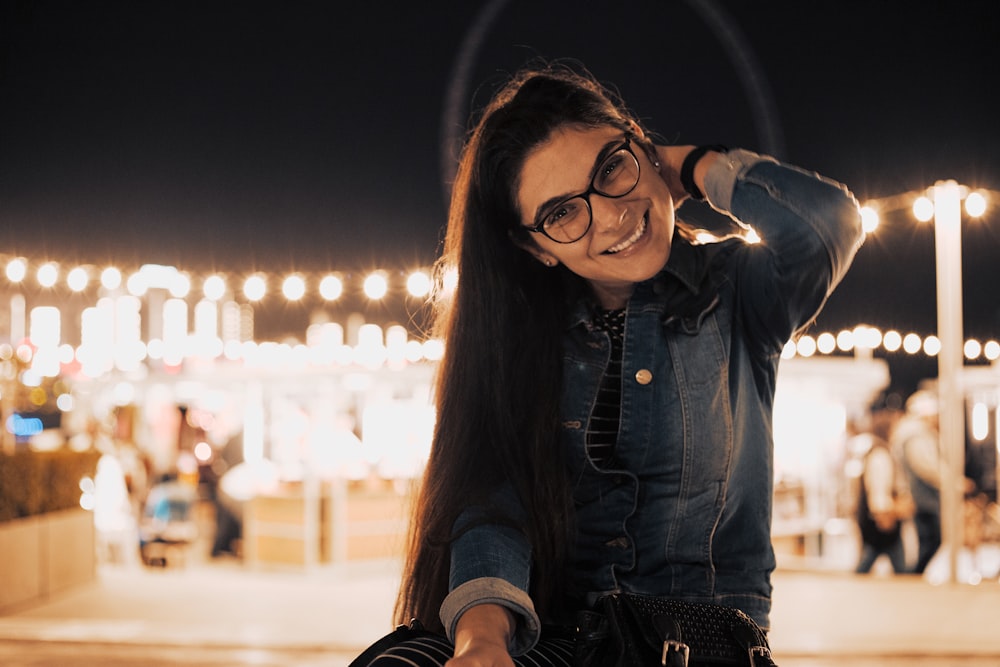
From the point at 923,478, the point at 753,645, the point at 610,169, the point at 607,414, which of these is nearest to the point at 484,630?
the point at 753,645

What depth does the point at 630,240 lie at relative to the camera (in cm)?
165

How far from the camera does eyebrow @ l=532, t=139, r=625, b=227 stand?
65.1 inches

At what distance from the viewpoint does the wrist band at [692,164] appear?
5.75 ft

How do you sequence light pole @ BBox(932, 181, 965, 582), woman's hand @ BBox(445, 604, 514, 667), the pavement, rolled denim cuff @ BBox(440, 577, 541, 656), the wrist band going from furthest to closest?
light pole @ BBox(932, 181, 965, 582) < the pavement < the wrist band < rolled denim cuff @ BBox(440, 577, 541, 656) < woman's hand @ BBox(445, 604, 514, 667)

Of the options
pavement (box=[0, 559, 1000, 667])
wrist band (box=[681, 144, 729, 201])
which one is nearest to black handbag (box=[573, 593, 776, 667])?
wrist band (box=[681, 144, 729, 201])

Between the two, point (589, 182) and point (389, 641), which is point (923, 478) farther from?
point (389, 641)

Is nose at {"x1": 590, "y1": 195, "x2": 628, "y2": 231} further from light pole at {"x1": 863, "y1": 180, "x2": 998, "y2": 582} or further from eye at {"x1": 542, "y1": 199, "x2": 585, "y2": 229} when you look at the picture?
light pole at {"x1": 863, "y1": 180, "x2": 998, "y2": 582}

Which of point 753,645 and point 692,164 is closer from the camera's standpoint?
point 753,645

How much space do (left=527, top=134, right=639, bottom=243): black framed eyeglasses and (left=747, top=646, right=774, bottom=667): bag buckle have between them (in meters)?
0.68

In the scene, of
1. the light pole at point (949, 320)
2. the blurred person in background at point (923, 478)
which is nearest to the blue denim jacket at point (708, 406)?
the light pole at point (949, 320)

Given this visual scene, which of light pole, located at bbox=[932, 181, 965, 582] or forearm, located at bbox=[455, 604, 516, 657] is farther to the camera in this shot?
light pole, located at bbox=[932, 181, 965, 582]

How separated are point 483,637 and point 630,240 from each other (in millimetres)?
663

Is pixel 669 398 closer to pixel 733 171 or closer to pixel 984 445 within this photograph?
pixel 733 171

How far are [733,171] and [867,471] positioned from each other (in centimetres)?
743
